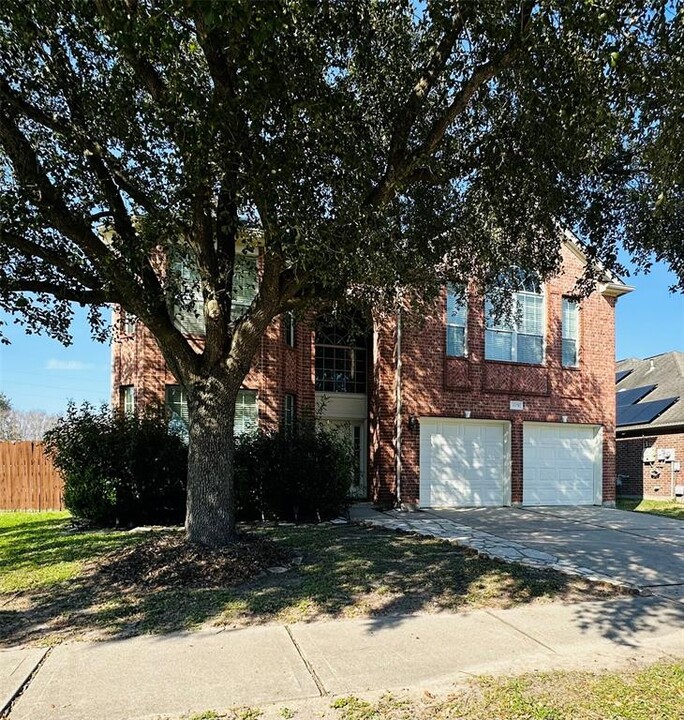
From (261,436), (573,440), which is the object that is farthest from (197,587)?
(573,440)

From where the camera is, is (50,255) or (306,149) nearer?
(306,149)

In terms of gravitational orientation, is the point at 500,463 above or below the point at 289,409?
below

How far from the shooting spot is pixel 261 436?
36.9 feet

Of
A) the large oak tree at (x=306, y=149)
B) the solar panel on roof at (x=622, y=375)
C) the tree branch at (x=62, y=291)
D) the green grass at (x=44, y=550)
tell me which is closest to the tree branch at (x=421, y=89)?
the large oak tree at (x=306, y=149)

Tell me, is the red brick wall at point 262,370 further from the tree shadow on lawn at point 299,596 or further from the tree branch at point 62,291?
the tree shadow on lawn at point 299,596

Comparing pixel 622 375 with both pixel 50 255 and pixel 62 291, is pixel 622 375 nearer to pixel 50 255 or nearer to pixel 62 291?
pixel 62 291

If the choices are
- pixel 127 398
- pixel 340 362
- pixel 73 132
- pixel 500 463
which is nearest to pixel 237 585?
pixel 73 132

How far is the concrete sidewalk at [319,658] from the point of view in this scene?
3.63 metres

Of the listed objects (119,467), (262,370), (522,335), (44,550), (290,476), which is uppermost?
(522,335)

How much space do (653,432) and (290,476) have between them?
13.8 metres

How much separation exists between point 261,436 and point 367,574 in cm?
505

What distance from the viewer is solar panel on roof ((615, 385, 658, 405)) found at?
21.2 meters

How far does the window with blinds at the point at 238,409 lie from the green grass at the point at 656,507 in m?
9.88

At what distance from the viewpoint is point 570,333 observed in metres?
15.0
